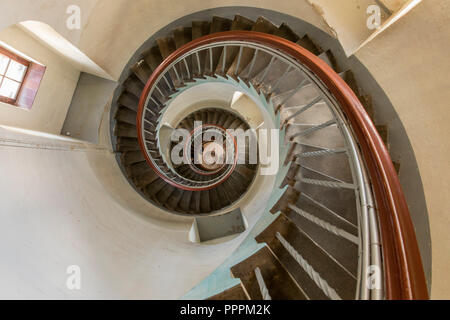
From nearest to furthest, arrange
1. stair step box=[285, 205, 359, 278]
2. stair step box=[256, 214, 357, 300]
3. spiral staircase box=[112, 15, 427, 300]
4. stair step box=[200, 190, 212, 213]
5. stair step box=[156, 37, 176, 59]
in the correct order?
spiral staircase box=[112, 15, 427, 300]
stair step box=[256, 214, 357, 300]
stair step box=[285, 205, 359, 278]
stair step box=[156, 37, 176, 59]
stair step box=[200, 190, 212, 213]

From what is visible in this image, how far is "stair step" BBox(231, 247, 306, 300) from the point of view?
6.40 ft

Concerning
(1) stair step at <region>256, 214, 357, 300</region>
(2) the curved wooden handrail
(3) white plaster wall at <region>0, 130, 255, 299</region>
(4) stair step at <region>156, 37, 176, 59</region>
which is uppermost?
(4) stair step at <region>156, 37, 176, 59</region>

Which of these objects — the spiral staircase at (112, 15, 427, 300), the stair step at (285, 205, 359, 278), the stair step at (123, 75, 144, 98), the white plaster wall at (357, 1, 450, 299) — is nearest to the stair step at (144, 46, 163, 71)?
the spiral staircase at (112, 15, 427, 300)

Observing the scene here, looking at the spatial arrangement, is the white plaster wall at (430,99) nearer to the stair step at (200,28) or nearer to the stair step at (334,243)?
the stair step at (334,243)

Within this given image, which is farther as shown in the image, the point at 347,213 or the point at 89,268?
the point at 89,268

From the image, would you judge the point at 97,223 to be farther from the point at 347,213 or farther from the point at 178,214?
the point at 347,213

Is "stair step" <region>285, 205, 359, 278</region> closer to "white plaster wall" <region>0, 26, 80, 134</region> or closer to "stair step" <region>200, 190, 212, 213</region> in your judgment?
"white plaster wall" <region>0, 26, 80, 134</region>

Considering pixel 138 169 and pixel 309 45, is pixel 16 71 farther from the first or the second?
pixel 309 45

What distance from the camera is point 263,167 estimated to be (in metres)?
6.50

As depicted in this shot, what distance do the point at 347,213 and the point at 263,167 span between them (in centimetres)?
431

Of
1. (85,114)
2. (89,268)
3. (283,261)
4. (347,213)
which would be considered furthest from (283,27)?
(89,268)

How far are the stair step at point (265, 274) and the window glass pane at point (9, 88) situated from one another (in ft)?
13.8

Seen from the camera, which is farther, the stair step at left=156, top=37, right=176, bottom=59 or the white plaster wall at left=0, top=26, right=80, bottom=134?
the stair step at left=156, top=37, right=176, bottom=59

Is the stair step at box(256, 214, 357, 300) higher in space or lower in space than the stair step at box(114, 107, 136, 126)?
lower
